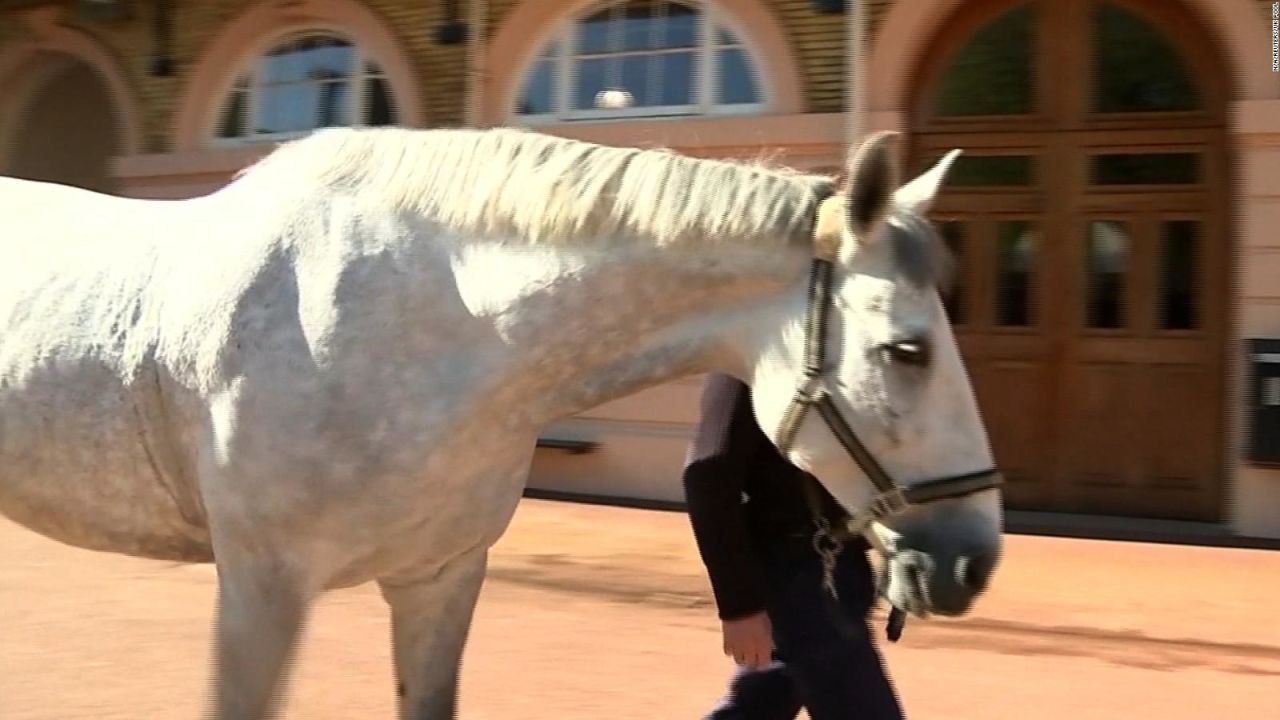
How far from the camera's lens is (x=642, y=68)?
34.0 feet

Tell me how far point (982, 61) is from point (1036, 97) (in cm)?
50

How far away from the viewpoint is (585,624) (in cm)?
613

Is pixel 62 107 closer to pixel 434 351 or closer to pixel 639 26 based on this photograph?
pixel 639 26

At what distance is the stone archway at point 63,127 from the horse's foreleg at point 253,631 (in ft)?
40.7

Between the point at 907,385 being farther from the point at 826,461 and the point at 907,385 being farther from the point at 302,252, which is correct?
the point at 302,252

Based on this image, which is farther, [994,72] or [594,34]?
[594,34]

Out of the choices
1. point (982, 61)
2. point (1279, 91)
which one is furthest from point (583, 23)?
point (1279, 91)

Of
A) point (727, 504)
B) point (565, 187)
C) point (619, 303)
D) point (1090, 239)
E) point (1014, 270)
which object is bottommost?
point (727, 504)

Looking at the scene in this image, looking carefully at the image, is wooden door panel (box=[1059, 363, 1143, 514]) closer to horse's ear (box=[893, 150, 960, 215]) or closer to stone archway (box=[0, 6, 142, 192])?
horse's ear (box=[893, 150, 960, 215])

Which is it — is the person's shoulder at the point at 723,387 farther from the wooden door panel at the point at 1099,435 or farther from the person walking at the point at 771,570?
the wooden door panel at the point at 1099,435

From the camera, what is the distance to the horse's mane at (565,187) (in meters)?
2.40

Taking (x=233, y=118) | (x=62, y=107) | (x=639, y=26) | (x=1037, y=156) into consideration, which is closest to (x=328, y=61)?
(x=233, y=118)

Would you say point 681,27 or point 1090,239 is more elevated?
point 681,27

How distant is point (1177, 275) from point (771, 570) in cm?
713
